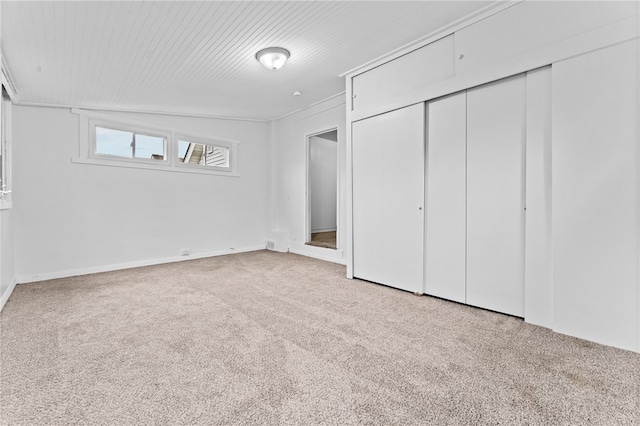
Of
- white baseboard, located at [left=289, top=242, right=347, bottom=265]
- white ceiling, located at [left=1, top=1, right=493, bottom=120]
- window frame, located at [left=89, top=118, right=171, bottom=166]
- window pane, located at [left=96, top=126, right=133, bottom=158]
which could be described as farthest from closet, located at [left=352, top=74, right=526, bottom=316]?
window pane, located at [left=96, top=126, right=133, bottom=158]

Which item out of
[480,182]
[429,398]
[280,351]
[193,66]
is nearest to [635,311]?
[480,182]

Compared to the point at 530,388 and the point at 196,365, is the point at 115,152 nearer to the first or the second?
the point at 196,365

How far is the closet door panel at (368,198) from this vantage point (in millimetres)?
3451

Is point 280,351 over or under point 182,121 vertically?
under

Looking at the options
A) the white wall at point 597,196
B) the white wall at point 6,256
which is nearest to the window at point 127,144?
the white wall at point 6,256

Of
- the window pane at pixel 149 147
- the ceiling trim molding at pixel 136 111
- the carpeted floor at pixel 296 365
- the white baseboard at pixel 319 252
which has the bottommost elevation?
the carpeted floor at pixel 296 365

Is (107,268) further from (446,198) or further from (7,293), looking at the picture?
(446,198)

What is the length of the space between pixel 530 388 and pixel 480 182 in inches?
66.1

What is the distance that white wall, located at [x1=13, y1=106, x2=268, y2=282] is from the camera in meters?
3.70

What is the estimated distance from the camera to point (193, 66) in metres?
3.21

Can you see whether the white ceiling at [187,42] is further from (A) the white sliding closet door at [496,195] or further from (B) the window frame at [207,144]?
(B) the window frame at [207,144]

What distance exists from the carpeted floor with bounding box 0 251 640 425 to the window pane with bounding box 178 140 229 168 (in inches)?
112

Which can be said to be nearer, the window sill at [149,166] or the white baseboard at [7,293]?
the white baseboard at [7,293]

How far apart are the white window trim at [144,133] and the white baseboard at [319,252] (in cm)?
184
